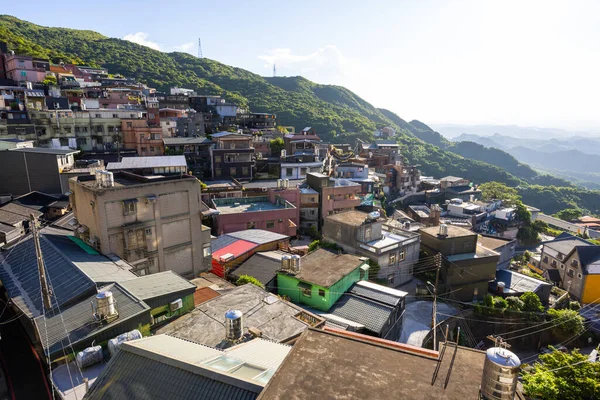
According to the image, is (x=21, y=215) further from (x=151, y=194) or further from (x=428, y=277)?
(x=428, y=277)

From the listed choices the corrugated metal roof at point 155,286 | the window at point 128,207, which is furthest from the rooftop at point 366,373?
the window at point 128,207

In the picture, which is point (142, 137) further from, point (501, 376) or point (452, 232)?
point (501, 376)

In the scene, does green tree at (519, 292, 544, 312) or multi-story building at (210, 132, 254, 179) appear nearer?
green tree at (519, 292, 544, 312)

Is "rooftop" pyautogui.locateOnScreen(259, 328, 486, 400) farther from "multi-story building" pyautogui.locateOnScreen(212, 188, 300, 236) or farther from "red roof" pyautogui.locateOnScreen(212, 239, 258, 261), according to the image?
"multi-story building" pyautogui.locateOnScreen(212, 188, 300, 236)

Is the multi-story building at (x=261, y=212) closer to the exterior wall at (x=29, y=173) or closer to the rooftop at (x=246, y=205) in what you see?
the rooftop at (x=246, y=205)

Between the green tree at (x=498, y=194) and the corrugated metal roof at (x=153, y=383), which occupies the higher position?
the corrugated metal roof at (x=153, y=383)

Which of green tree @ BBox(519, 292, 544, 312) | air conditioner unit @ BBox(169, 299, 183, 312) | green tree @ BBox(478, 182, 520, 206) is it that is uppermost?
air conditioner unit @ BBox(169, 299, 183, 312)

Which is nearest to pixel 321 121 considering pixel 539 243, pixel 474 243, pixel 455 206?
pixel 455 206

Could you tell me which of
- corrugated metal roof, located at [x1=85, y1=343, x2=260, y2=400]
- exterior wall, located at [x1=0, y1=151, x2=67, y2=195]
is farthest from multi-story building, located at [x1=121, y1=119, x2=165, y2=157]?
corrugated metal roof, located at [x1=85, y1=343, x2=260, y2=400]
